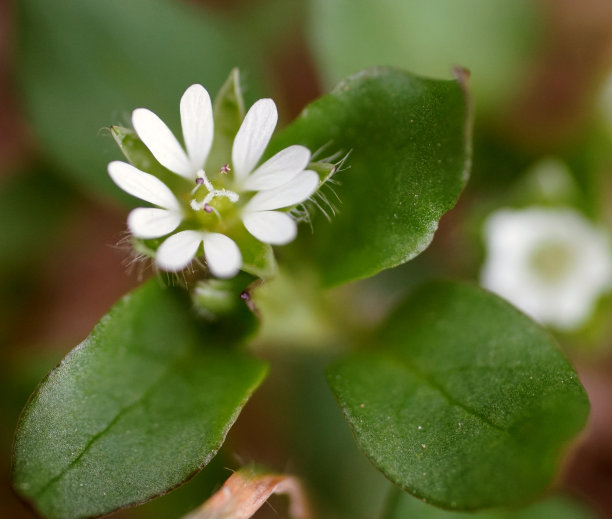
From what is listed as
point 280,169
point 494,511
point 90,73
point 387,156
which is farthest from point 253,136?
point 494,511

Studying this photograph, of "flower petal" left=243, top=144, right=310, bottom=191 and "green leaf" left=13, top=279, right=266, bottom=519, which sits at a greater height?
"flower petal" left=243, top=144, right=310, bottom=191

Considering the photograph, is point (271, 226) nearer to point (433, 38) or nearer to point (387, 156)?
point (387, 156)

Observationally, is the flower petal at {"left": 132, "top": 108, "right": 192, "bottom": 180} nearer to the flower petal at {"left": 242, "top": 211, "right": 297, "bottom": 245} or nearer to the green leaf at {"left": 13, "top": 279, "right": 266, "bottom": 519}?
the flower petal at {"left": 242, "top": 211, "right": 297, "bottom": 245}

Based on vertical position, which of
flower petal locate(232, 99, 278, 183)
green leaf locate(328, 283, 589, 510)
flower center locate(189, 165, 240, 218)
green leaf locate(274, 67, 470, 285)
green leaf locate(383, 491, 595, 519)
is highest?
→ flower petal locate(232, 99, 278, 183)

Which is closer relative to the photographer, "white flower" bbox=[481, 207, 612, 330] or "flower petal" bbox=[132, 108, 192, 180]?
"flower petal" bbox=[132, 108, 192, 180]

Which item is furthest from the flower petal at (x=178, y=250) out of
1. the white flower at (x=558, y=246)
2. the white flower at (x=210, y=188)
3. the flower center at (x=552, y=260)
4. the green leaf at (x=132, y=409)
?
the flower center at (x=552, y=260)

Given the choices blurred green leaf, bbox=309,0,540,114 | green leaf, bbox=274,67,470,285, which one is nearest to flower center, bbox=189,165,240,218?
green leaf, bbox=274,67,470,285
